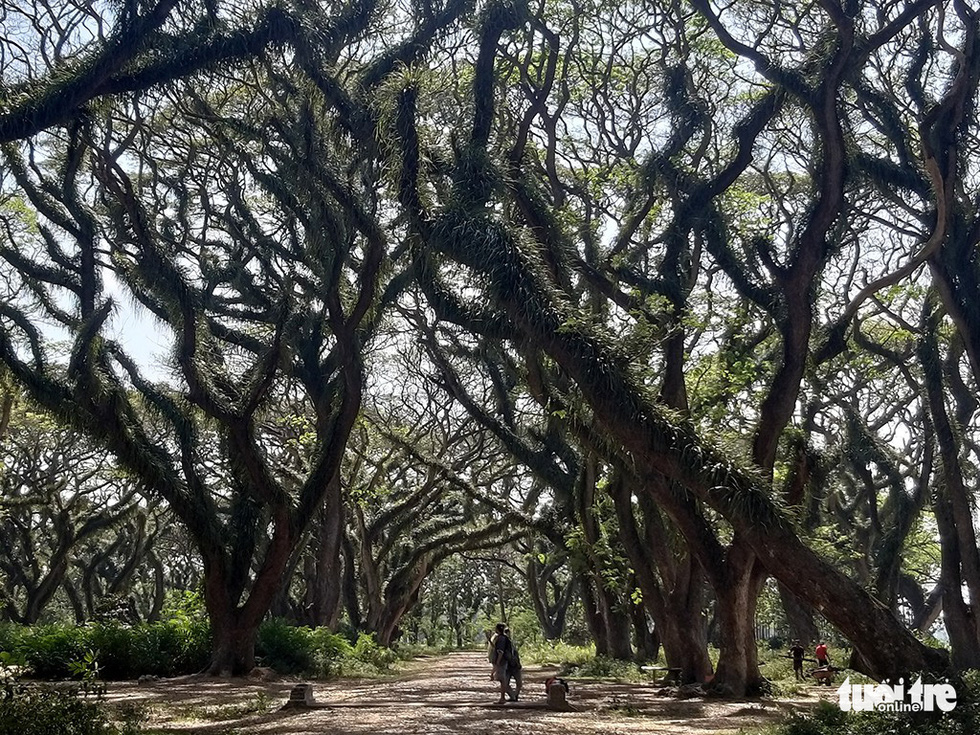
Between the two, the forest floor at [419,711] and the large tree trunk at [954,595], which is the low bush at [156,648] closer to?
the forest floor at [419,711]

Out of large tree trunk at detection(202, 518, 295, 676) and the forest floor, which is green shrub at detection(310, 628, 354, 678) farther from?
the forest floor

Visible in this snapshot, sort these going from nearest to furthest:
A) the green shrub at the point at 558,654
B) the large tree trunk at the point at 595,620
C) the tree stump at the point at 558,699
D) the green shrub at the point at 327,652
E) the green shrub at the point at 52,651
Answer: the tree stump at the point at 558,699 → the green shrub at the point at 52,651 → the green shrub at the point at 327,652 → the large tree trunk at the point at 595,620 → the green shrub at the point at 558,654

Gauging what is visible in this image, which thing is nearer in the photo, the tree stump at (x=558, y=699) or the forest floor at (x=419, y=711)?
the forest floor at (x=419, y=711)

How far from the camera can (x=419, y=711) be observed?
13.4 meters

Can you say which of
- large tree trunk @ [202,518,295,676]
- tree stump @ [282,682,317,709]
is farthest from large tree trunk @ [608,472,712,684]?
tree stump @ [282,682,317,709]

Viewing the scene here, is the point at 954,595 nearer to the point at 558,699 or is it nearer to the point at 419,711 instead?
the point at 558,699

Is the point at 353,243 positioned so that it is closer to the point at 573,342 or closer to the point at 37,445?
the point at 573,342

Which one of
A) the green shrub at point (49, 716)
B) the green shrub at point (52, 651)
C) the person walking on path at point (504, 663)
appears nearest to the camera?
the green shrub at point (49, 716)

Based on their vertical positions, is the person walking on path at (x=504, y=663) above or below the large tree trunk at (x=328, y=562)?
below

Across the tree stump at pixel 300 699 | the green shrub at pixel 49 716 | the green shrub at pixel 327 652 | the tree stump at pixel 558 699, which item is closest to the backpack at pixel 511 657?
the tree stump at pixel 558 699

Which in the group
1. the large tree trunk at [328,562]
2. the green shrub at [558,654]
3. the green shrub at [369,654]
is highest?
the large tree trunk at [328,562]

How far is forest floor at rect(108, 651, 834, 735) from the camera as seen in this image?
11180 mm

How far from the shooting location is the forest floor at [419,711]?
36.7ft

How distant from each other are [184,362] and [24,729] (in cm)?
1102
